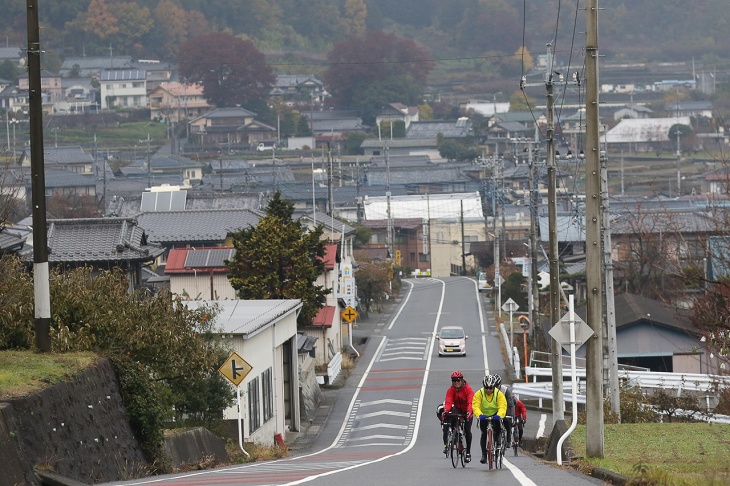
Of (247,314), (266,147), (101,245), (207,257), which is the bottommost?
(247,314)

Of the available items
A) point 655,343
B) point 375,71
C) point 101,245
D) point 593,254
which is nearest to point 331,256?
point 101,245

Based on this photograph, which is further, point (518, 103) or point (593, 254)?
point (518, 103)

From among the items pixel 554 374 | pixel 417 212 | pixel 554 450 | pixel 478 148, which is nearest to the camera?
pixel 554 450

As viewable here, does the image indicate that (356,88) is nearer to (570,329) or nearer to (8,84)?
(8,84)

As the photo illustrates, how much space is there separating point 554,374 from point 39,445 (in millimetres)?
12641

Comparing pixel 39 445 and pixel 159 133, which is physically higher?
pixel 159 133

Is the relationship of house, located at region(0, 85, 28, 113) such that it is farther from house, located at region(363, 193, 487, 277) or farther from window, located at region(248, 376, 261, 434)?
window, located at region(248, 376, 261, 434)

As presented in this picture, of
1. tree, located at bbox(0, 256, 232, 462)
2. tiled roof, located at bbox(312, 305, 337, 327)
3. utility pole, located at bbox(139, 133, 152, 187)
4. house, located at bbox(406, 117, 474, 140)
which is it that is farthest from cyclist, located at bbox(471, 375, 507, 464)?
house, located at bbox(406, 117, 474, 140)

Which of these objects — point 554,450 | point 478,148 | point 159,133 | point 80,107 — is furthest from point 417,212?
point 554,450

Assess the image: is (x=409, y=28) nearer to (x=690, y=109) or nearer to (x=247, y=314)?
(x=690, y=109)

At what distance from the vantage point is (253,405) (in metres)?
23.5

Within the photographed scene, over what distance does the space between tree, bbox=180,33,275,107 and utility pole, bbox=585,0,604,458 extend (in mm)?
119425

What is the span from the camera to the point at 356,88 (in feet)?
457

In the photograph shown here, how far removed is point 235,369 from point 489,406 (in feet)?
24.7
